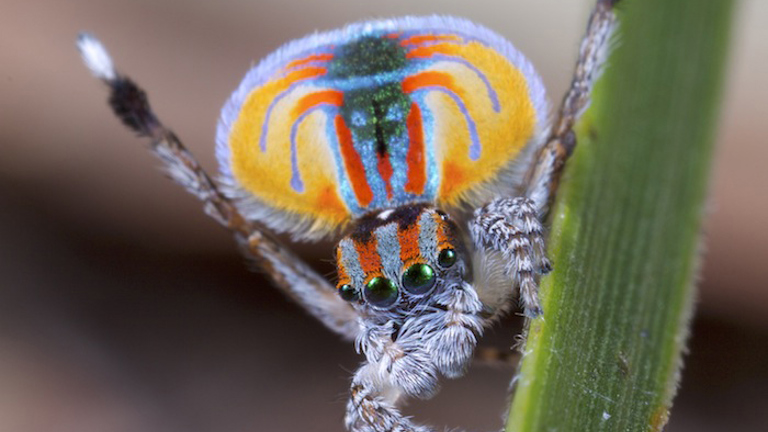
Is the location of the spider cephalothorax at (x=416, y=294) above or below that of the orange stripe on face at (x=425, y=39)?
below

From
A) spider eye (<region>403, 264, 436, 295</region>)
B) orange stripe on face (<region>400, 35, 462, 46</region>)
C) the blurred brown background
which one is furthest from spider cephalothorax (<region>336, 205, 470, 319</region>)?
the blurred brown background

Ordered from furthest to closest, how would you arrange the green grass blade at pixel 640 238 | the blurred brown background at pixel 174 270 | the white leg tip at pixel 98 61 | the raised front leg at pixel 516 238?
the blurred brown background at pixel 174 270 < the white leg tip at pixel 98 61 < the raised front leg at pixel 516 238 < the green grass blade at pixel 640 238

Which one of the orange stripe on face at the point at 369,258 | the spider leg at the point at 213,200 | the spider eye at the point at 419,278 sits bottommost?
the spider eye at the point at 419,278

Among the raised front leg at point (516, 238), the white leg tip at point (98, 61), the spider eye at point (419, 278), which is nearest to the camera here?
the raised front leg at point (516, 238)

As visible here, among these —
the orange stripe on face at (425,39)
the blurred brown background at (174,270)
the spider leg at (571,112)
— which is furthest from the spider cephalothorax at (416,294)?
the blurred brown background at (174,270)

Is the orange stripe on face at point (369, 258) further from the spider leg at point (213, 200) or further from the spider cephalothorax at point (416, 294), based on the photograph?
the spider leg at point (213, 200)

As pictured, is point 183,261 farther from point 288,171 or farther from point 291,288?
point 288,171
